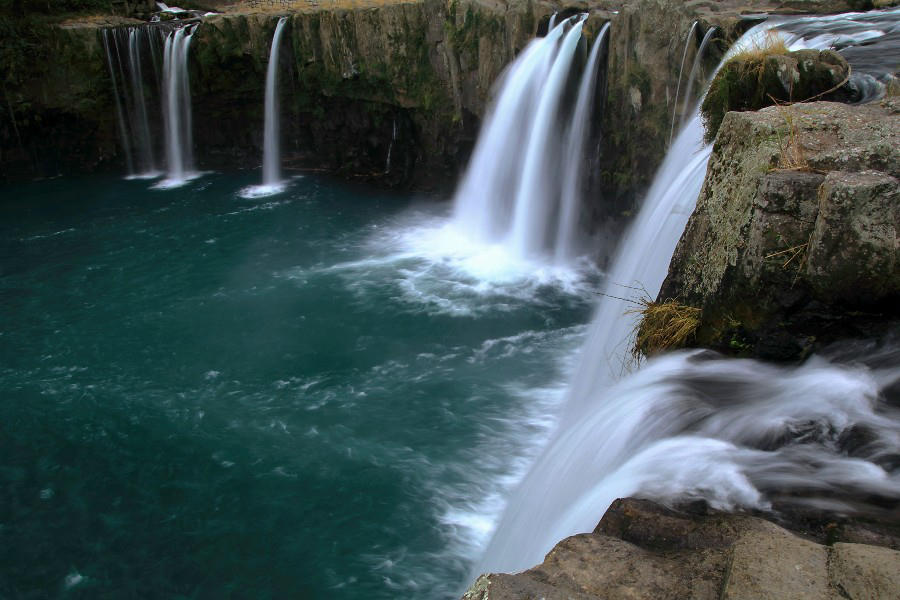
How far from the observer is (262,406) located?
9.45 meters

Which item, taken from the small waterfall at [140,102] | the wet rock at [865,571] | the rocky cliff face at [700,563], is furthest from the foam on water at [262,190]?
the wet rock at [865,571]

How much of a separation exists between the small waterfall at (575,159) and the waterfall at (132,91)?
12521 mm

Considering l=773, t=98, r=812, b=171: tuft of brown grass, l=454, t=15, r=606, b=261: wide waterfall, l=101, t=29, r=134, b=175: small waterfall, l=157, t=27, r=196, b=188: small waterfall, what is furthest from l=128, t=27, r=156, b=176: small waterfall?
l=773, t=98, r=812, b=171: tuft of brown grass

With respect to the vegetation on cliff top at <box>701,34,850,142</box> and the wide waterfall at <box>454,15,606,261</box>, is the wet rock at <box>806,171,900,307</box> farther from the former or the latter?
the wide waterfall at <box>454,15,606,261</box>

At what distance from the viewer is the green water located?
7129 millimetres

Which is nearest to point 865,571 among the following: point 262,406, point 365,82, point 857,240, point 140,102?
point 857,240

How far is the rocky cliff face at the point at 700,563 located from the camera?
9.66 ft

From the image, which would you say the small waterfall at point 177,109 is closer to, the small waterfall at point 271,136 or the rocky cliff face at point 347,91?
the rocky cliff face at point 347,91

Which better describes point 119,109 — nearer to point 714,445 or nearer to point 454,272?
point 454,272

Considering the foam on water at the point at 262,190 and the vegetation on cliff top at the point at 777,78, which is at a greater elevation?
the vegetation on cliff top at the point at 777,78

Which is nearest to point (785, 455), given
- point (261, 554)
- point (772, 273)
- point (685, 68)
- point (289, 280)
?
point (772, 273)

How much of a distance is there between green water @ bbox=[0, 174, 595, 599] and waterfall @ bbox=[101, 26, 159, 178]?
524 cm

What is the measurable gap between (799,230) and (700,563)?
2.74 meters

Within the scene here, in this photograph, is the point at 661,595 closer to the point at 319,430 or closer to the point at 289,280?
the point at 319,430
